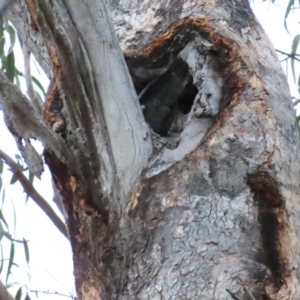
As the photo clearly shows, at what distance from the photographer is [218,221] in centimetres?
90

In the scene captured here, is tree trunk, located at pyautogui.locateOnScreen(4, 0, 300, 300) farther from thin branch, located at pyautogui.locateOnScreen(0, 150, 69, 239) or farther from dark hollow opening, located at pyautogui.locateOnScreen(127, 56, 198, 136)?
thin branch, located at pyautogui.locateOnScreen(0, 150, 69, 239)

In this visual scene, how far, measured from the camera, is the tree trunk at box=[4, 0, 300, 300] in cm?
88

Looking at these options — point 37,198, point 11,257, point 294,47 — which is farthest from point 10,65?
point 294,47

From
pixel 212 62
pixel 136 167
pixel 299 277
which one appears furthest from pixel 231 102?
Result: pixel 299 277

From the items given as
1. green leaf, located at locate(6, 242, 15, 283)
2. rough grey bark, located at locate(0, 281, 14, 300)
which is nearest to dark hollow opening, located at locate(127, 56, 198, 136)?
rough grey bark, located at locate(0, 281, 14, 300)

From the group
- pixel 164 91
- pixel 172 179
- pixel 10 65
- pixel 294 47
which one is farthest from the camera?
pixel 294 47

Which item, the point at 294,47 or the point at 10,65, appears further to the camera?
the point at 294,47

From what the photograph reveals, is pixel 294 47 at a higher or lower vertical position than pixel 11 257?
higher

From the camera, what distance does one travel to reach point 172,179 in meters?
0.95

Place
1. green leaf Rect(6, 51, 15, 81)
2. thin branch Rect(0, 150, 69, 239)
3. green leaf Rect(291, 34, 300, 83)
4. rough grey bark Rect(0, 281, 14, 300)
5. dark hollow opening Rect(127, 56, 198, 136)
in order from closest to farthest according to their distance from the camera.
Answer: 1. dark hollow opening Rect(127, 56, 198, 136)
2. rough grey bark Rect(0, 281, 14, 300)
3. thin branch Rect(0, 150, 69, 239)
4. green leaf Rect(6, 51, 15, 81)
5. green leaf Rect(291, 34, 300, 83)

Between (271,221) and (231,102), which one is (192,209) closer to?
(271,221)

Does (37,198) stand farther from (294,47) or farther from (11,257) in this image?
(294,47)

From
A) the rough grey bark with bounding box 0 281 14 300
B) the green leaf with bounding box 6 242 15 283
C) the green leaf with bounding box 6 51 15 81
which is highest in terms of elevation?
the green leaf with bounding box 6 51 15 81

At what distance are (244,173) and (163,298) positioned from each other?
24 centimetres
